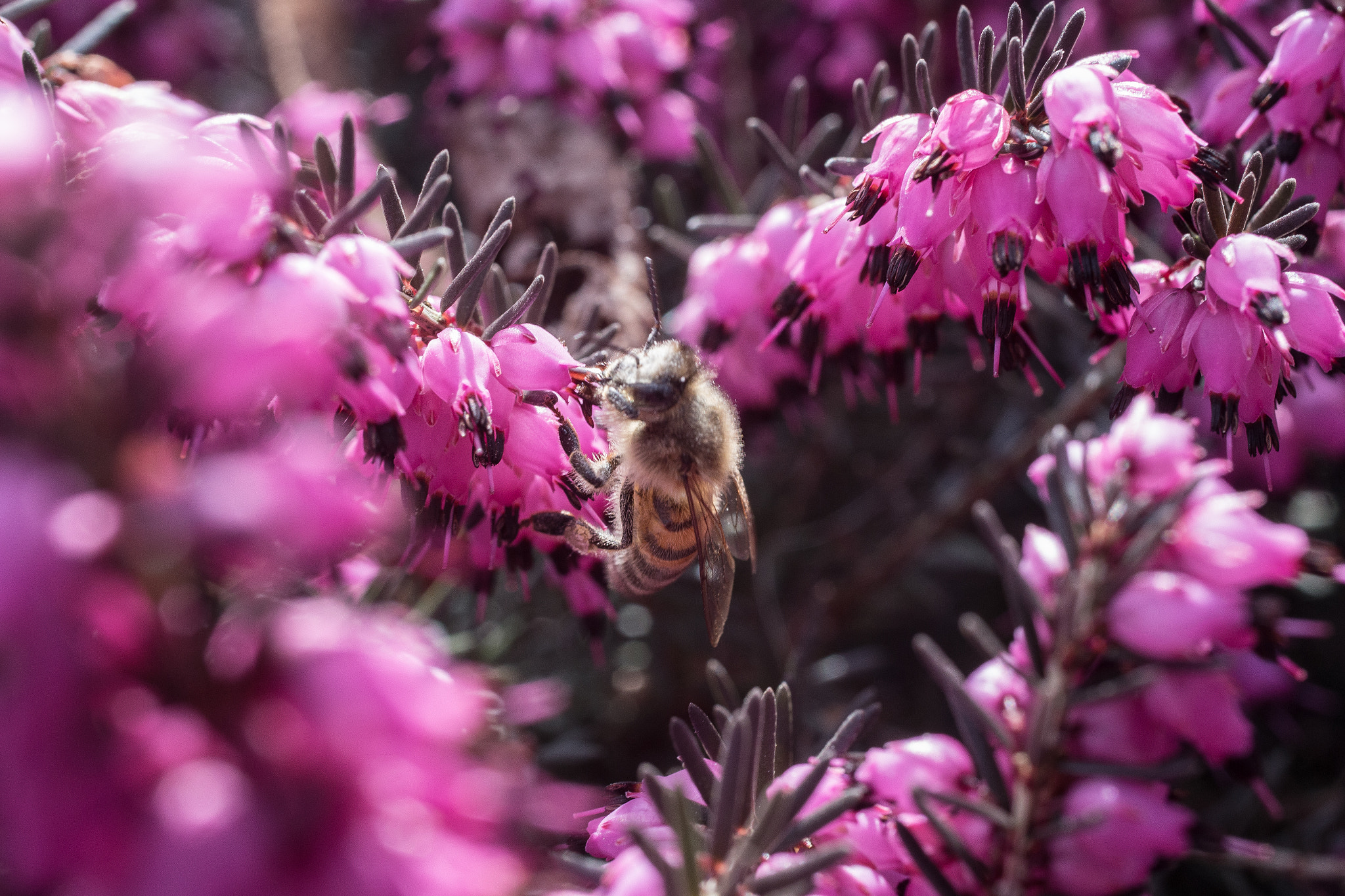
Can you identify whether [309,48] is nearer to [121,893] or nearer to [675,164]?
[675,164]

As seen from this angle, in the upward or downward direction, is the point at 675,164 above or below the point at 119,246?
below

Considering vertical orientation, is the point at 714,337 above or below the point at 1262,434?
below

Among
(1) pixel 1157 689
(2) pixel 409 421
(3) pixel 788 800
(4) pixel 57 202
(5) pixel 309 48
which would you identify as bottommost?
(1) pixel 1157 689

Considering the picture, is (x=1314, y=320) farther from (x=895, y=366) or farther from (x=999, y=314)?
(x=895, y=366)

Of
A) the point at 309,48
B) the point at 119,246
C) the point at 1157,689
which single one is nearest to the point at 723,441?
the point at 1157,689

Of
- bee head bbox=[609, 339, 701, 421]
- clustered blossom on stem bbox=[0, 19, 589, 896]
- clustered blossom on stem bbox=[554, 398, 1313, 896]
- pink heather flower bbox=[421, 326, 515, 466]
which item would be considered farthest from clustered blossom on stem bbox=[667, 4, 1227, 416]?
clustered blossom on stem bbox=[0, 19, 589, 896]

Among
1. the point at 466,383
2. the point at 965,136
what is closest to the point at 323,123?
the point at 466,383
